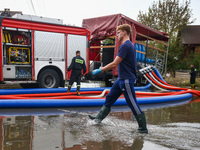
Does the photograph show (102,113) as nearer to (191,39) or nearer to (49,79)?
(49,79)

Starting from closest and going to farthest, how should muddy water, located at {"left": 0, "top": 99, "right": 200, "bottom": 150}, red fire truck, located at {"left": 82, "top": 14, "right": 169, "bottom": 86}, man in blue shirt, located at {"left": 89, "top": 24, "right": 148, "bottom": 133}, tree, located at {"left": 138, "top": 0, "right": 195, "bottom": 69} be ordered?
muddy water, located at {"left": 0, "top": 99, "right": 200, "bottom": 150}
man in blue shirt, located at {"left": 89, "top": 24, "right": 148, "bottom": 133}
red fire truck, located at {"left": 82, "top": 14, "right": 169, "bottom": 86}
tree, located at {"left": 138, "top": 0, "right": 195, "bottom": 69}

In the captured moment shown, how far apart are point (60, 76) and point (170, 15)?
26.2 m

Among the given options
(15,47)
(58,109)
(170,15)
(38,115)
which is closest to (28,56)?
(15,47)

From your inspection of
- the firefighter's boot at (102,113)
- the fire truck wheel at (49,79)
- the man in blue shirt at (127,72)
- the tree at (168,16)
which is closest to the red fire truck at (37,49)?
the fire truck wheel at (49,79)

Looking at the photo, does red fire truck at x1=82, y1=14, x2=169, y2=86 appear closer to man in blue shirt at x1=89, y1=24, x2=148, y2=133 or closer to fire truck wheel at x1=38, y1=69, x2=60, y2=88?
fire truck wheel at x1=38, y1=69, x2=60, y2=88

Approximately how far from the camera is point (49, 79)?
30.2 feet

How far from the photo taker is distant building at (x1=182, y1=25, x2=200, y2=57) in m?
34.1

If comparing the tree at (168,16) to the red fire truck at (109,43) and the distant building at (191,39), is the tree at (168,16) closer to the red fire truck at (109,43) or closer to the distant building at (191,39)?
the distant building at (191,39)

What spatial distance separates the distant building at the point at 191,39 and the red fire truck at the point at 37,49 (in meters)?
28.4

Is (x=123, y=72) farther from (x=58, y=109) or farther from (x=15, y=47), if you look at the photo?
(x=15, y=47)

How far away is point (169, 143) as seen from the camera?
10.3 ft

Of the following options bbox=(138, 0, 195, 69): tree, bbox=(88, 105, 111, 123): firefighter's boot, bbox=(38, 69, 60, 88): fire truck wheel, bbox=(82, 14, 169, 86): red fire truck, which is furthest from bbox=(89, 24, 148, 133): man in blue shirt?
bbox=(138, 0, 195, 69): tree

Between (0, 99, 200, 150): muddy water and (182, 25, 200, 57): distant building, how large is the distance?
104ft

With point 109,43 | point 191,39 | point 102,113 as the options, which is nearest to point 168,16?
point 191,39
